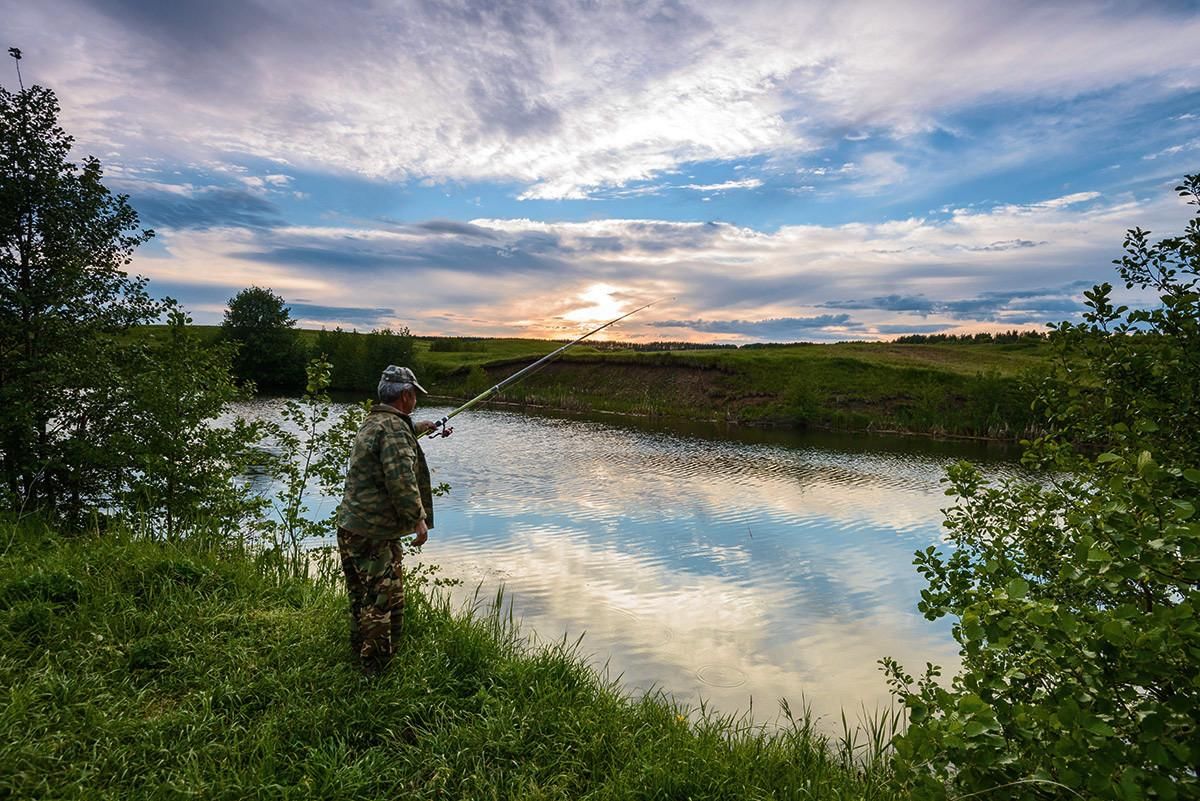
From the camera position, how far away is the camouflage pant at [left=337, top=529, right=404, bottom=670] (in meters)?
6.04

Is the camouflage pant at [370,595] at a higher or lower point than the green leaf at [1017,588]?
lower

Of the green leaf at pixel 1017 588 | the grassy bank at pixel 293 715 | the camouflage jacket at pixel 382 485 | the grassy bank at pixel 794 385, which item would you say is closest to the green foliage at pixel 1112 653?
the green leaf at pixel 1017 588

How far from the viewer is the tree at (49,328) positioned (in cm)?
1101

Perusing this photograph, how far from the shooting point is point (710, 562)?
617 inches

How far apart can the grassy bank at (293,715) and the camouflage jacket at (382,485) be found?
1311mm

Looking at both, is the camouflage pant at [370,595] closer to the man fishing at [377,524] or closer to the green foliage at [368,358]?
the man fishing at [377,524]

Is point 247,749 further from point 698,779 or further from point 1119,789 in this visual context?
point 1119,789

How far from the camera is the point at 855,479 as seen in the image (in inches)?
1120

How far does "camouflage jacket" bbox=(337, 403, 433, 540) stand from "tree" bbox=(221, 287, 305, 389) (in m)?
67.3

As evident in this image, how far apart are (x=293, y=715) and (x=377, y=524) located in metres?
1.71

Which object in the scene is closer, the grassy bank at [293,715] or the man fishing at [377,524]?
the grassy bank at [293,715]

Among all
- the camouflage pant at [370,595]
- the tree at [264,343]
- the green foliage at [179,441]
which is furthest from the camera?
the tree at [264,343]

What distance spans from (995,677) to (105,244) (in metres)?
15.2

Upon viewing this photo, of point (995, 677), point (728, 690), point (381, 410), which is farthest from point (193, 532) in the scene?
point (995, 677)
